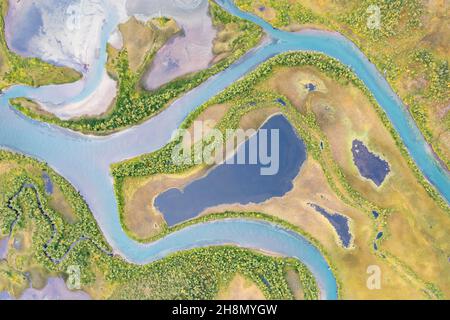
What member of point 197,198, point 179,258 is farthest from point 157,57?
point 179,258

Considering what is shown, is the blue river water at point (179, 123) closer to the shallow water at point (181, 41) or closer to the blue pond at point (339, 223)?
the shallow water at point (181, 41)

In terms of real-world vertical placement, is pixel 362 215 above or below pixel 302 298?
above

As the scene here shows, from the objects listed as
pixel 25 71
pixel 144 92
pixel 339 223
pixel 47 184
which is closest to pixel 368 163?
pixel 339 223

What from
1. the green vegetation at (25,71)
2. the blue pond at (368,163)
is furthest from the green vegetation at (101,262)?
the blue pond at (368,163)

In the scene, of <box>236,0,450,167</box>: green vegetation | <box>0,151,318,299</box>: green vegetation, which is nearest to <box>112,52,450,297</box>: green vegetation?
<box>236,0,450,167</box>: green vegetation

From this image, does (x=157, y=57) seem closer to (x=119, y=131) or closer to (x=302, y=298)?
(x=119, y=131)

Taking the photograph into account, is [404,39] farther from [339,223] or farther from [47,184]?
[47,184]

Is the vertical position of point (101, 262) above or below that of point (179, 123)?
below
